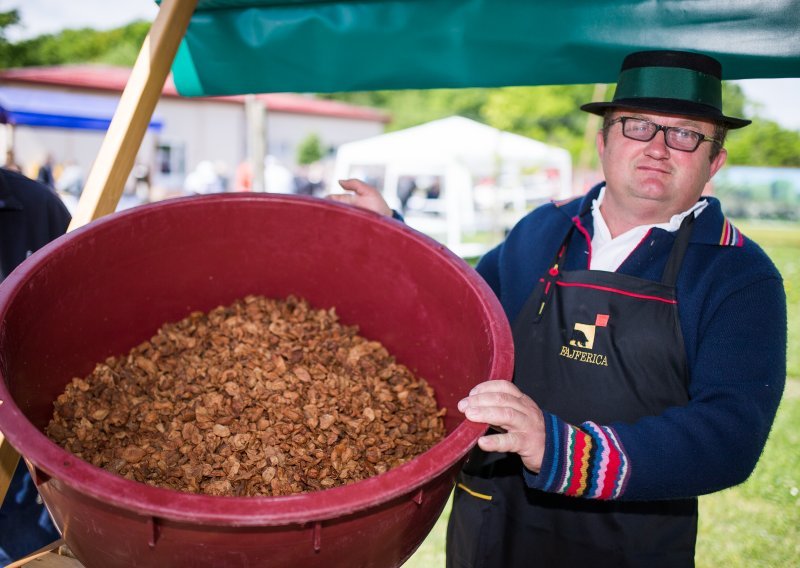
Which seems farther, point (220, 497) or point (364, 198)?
point (364, 198)

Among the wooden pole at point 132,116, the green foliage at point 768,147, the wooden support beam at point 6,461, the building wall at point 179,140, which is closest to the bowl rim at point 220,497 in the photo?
the wooden support beam at point 6,461

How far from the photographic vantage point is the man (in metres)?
1.27

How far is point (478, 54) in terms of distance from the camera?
202 cm

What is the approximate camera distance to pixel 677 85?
63.1 inches

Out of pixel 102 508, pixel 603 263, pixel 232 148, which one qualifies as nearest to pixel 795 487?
A: pixel 603 263

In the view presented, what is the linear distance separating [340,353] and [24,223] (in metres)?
1.16

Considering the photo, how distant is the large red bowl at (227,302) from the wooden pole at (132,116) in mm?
112

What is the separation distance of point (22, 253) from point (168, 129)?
20.0 metres

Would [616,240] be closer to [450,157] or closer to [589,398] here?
[589,398]

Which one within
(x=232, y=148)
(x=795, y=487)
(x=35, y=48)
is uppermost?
(x=35, y=48)

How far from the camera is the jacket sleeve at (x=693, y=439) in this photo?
48.8 inches

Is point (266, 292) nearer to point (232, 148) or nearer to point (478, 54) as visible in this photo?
point (478, 54)

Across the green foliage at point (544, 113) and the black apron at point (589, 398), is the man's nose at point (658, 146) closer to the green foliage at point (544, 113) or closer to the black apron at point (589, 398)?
the black apron at point (589, 398)

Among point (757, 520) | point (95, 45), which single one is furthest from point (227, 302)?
point (95, 45)
